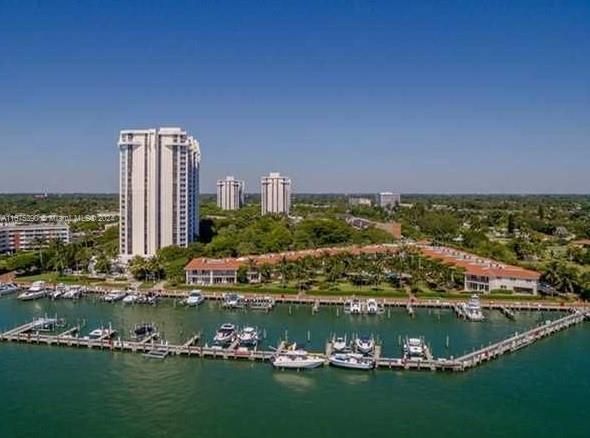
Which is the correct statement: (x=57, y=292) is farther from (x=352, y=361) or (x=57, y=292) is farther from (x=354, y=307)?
(x=352, y=361)

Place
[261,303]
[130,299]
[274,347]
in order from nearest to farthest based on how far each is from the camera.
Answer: [274,347] < [261,303] < [130,299]

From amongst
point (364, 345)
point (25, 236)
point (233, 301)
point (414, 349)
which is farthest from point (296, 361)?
point (25, 236)

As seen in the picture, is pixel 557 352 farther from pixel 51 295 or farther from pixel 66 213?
pixel 66 213

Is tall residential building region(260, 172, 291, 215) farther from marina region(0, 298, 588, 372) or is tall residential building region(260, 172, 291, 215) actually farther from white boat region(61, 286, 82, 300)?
marina region(0, 298, 588, 372)

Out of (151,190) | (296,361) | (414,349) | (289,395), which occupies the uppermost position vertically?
(151,190)

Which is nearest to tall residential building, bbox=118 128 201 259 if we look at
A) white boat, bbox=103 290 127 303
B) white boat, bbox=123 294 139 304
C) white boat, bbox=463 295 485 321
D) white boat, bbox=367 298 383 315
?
white boat, bbox=103 290 127 303
